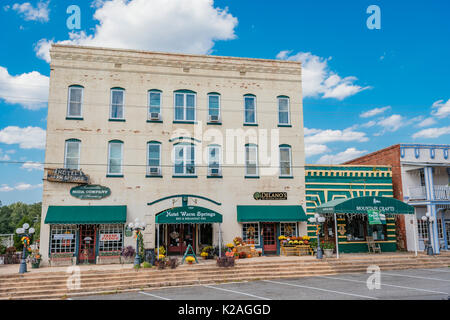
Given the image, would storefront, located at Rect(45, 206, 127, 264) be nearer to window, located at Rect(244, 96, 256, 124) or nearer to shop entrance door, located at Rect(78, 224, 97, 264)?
shop entrance door, located at Rect(78, 224, 97, 264)

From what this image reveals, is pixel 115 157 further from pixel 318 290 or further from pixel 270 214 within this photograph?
pixel 318 290

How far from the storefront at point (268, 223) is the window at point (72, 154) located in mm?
9868

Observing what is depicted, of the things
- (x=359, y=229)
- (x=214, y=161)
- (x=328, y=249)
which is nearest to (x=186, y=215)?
(x=214, y=161)

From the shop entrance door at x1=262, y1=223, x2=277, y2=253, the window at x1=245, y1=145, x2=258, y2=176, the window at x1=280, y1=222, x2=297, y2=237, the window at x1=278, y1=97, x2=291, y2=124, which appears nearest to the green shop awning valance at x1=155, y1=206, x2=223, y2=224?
the shop entrance door at x1=262, y1=223, x2=277, y2=253

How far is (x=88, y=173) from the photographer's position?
66.4ft

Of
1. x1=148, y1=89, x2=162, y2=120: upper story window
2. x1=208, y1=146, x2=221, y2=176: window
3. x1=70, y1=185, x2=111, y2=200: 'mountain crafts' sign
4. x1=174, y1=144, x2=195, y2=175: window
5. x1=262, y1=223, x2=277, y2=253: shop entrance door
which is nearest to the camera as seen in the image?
x1=70, y1=185, x2=111, y2=200: 'mountain crafts' sign

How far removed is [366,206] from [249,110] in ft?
30.4

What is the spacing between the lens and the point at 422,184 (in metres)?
24.5

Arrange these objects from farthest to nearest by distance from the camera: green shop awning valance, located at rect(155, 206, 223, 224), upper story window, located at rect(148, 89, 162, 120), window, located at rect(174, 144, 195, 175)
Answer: upper story window, located at rect(148, 89, 162, 120) < window, located at rect(174, 144, 195, 175) < green shop awning valance, located at rect(155, 206, 223, 224)

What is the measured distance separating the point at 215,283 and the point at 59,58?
51.1 feet

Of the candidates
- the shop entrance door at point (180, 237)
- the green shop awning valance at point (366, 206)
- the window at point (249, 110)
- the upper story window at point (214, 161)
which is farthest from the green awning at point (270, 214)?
the window at point (249, 110)

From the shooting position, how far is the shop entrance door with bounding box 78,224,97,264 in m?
19.5

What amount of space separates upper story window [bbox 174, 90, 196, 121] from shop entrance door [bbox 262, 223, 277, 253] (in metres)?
8.20

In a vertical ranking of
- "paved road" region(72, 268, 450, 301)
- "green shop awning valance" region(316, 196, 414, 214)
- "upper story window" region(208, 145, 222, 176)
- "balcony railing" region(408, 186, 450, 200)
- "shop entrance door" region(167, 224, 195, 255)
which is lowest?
"paved road" region(72, 268, 450, 301)
